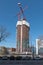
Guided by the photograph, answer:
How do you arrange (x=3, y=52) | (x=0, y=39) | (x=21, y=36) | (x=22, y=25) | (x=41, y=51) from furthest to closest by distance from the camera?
(x=22, y=25)
(x=21, y=36)
(x=41, y=51)
(x=3, y=52)
(x=0, y=39)

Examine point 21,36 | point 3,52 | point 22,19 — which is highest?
point 22,19

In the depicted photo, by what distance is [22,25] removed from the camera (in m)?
184

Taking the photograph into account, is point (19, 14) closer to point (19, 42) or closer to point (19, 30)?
point (19, 30)

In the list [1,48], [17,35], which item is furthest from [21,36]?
[1,48]

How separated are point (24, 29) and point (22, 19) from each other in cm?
1415

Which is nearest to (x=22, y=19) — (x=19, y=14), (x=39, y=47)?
(x=19, y=14)

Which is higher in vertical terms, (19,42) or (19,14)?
(19,14)

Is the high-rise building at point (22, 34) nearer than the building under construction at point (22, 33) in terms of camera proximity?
Yes

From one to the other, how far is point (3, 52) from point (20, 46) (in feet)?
197

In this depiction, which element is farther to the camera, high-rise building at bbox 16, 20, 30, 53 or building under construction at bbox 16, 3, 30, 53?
building under construction at bbox 16, 3, 30, 53

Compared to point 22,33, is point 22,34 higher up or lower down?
lower down

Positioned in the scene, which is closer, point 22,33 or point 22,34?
point 22,34

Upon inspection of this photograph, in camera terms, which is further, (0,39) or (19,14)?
(19,14)

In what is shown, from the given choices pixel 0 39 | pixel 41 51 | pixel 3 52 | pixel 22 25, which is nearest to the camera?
pixel 0 39
